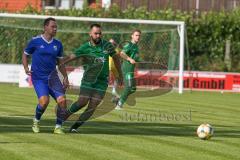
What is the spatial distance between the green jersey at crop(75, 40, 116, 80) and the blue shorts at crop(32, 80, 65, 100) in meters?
0.88

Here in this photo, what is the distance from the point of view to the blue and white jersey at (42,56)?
15727 mm

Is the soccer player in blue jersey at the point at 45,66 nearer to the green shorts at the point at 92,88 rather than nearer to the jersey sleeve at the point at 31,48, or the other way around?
the jersey sleeve at the point at 31,48

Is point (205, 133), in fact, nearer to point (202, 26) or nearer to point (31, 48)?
point (31, 48)

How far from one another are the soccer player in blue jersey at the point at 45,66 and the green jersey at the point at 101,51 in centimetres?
60

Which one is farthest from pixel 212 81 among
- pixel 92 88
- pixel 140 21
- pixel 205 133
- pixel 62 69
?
pixel 205 133

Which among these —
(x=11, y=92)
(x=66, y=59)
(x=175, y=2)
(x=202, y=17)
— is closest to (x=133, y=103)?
(x=11, y=92)

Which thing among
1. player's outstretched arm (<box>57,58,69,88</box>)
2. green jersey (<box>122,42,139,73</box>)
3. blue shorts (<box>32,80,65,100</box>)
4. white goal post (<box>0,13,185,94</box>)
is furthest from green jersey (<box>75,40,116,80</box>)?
white goal post (<box>0,13,185,94</box>)

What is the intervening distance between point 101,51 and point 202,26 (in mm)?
26308

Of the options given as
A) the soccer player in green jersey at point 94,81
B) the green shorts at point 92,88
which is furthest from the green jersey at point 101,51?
the green shorts at point 92,88

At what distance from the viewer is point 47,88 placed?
15.7 metres

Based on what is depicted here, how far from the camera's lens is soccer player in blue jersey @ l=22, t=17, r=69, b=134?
51.4 feet

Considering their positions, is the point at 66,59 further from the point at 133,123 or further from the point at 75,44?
the point at 75,44

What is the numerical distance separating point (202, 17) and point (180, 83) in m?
8.82

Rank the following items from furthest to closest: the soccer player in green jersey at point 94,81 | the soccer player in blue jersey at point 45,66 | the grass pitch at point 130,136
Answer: the soccer player in green jersey at point 94,81, the soccer player in blue jersey at point 45,66, the grass pitch at point 130,136
